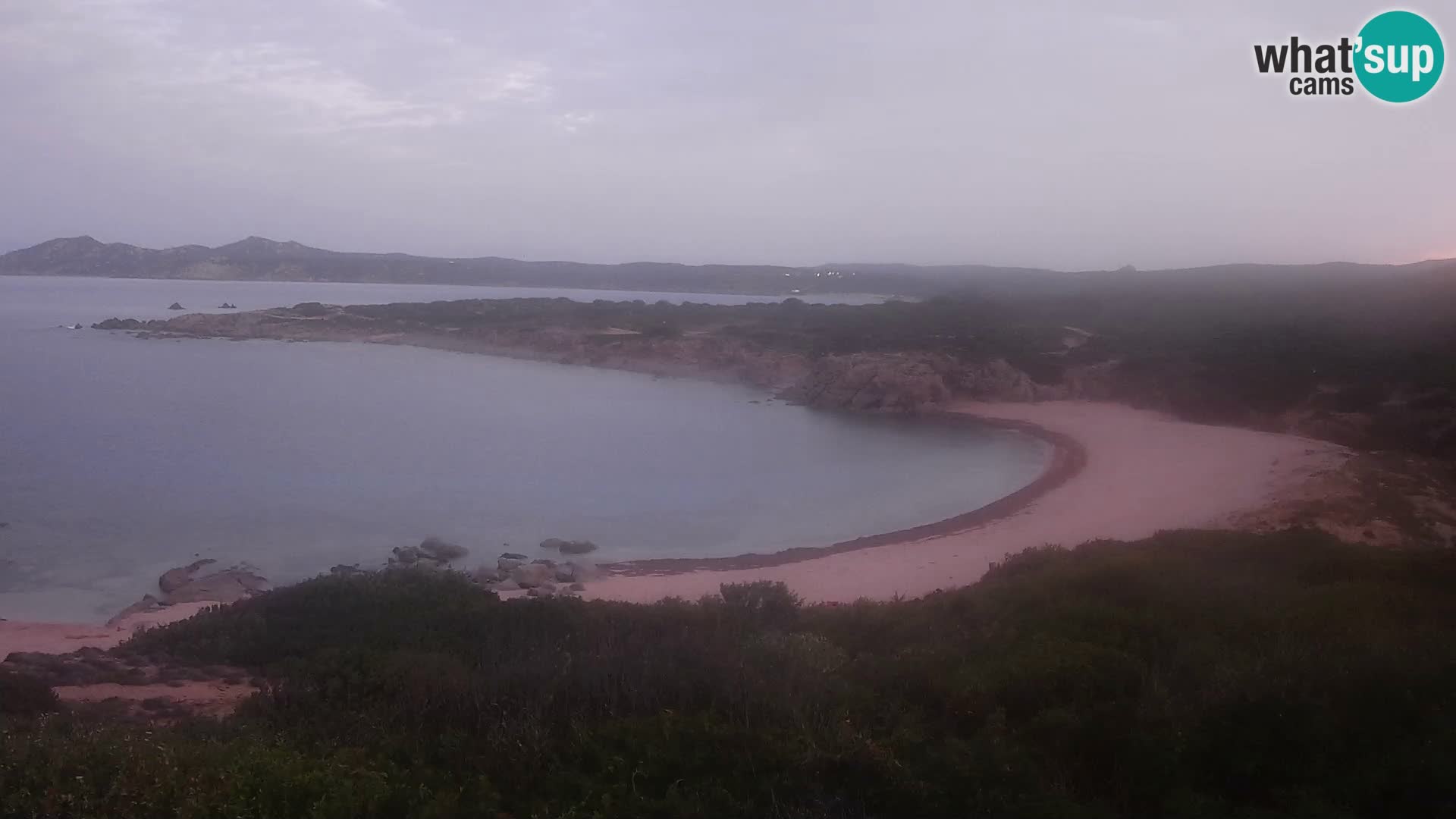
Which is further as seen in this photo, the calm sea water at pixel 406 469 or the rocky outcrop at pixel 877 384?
the rocky outcrop at pixel 877 384

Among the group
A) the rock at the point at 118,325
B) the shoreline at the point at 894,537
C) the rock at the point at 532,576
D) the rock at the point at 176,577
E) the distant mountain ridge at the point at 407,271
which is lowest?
the shoreline at the point at 894,537

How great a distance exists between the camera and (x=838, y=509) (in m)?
16.9

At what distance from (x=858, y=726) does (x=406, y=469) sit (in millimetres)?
16566

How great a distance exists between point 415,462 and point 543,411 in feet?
25.8

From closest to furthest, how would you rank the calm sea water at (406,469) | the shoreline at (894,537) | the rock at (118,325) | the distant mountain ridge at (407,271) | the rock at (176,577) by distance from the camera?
1. the rock at (176,577)
2. the shoreline at (894,537)
3. the calm sea water at (406,469)
4. the rock at (118,325)
5. the distant mountain ridge at (407,271)

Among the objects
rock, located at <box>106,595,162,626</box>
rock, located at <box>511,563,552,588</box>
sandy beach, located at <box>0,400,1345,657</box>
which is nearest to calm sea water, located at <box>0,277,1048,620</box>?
rock, located at <box>106,595,162,626</box>

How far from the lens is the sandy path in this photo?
11992 mm

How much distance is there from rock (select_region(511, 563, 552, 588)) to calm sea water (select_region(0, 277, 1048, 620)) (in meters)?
1.43

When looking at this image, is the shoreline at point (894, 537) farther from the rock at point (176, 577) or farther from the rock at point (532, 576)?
the rock at point (176, 577)

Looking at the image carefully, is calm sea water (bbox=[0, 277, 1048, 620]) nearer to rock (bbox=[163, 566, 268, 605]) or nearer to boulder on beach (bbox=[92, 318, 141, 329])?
rock (bbox=[163, 566, 268, 605])

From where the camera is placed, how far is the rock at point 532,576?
1184 centimetres

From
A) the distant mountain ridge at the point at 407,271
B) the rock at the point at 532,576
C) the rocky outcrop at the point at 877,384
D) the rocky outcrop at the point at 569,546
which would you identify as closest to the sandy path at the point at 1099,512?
the rock at the point at 532,576

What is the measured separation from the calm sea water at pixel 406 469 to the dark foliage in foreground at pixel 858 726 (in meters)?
7.54

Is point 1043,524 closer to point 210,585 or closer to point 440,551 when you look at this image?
point 440,551
